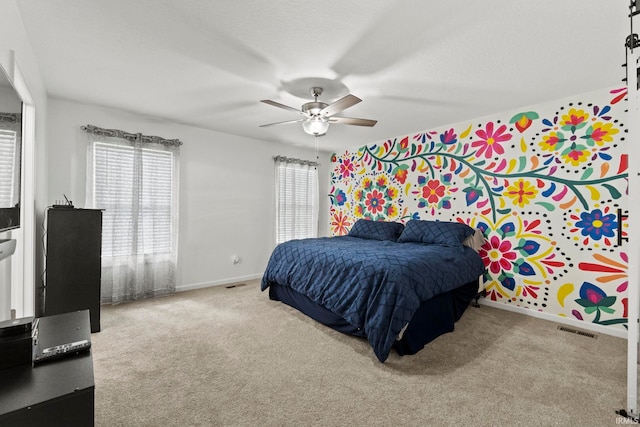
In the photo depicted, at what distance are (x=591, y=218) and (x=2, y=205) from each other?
4428mm

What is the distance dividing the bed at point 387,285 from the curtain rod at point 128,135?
2031 mm

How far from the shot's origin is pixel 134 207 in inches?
140

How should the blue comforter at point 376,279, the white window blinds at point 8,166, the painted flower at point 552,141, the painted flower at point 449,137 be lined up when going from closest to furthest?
the white window blinds at point 8,166 < the blue comforter at point 376,279 < the painted flower at point 552,141 < the painted flower at point 449,137

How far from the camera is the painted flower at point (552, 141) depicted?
3.10m

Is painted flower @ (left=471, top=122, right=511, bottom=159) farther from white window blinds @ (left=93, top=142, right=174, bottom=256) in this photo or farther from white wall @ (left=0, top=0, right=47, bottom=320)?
white wall @ (left=0, top=0, right=47, bottom=320)

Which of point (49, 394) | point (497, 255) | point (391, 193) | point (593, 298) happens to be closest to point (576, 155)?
point (497, 255)

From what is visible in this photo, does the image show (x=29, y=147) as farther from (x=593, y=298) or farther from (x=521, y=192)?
(x=593, y=298)

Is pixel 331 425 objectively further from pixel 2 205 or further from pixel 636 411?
pixel 2 205

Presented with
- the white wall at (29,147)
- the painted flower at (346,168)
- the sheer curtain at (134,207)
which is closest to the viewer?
the white wall at (29,147)

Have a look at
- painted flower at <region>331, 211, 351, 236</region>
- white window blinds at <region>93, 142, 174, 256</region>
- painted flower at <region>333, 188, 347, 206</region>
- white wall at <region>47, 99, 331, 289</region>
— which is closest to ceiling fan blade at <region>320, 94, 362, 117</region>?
white wall at <region>47, 99, 331, 289</region>

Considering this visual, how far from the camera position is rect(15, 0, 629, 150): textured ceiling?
175cm

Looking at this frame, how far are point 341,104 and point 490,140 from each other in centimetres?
221

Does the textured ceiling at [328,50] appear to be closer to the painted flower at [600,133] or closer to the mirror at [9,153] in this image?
the painted flower at [600,133]

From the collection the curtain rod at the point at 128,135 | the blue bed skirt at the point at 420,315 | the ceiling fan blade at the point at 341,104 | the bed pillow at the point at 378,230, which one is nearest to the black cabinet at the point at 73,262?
the curtain rod at the point at 128,135
